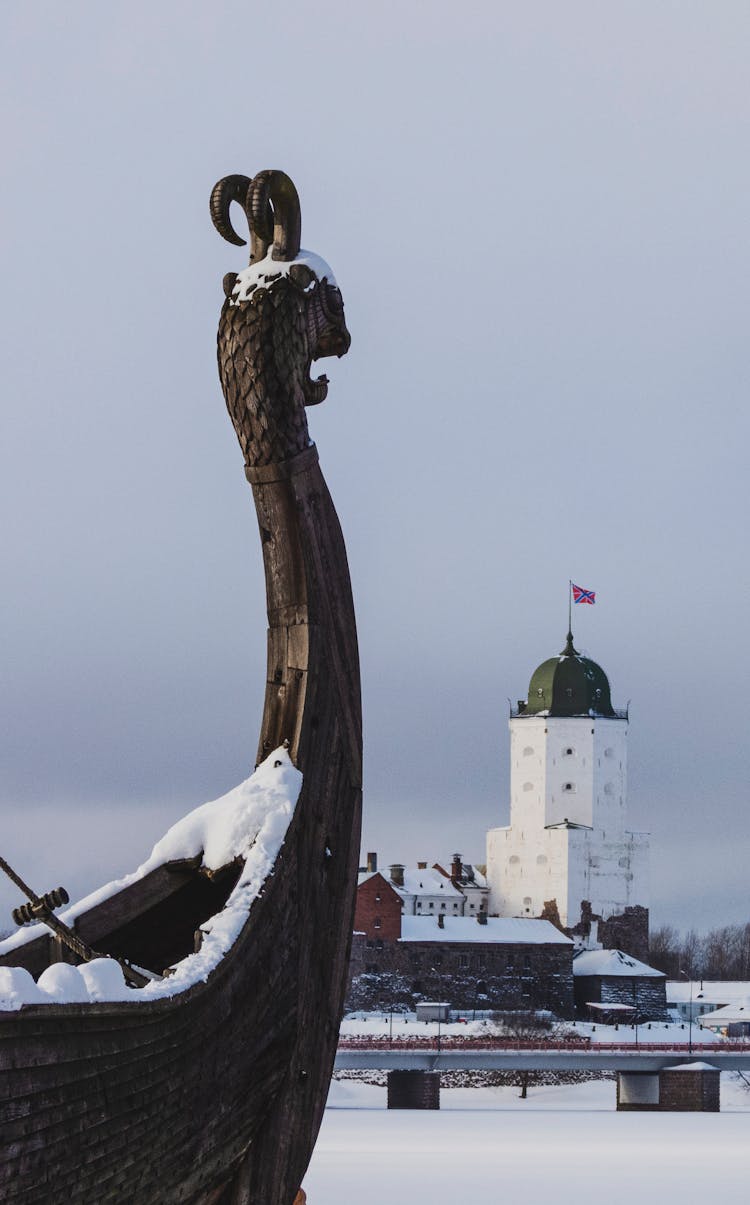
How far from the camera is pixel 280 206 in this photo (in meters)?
6.66

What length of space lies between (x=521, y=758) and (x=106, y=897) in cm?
6694

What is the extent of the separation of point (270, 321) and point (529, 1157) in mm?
18567

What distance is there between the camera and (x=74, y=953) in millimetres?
6215

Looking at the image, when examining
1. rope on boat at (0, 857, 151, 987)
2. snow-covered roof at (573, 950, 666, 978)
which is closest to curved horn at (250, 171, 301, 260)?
rope on boat at (0, 857, 151, 987)

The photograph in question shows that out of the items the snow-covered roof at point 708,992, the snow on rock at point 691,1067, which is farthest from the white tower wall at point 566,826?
the snow on rock at point 691,1067

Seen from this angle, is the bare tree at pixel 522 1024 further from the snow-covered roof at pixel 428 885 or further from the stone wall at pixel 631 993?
the snow-covered roof at pixel 428 885

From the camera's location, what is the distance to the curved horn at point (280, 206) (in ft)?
21.5

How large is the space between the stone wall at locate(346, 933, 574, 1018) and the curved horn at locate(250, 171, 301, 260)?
189ft

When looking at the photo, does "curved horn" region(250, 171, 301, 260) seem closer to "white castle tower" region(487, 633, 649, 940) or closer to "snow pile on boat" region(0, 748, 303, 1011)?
"snow pile on boat" region(0, 748, 303, 1011)

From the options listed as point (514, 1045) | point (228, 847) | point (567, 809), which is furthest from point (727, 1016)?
point (228, 847)

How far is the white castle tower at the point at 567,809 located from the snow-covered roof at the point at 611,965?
12.9 feet

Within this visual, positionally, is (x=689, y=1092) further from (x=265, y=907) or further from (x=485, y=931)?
(x=265, y=907)

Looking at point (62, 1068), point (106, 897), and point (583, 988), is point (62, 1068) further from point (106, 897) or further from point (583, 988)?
point (583, 988)

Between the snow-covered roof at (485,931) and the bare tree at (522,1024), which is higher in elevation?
the snow-covered roof at (485,931)
